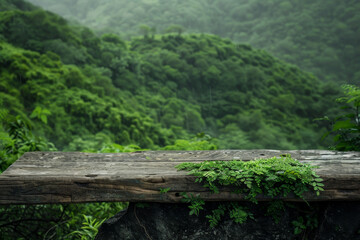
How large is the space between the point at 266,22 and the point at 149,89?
12.4 metres

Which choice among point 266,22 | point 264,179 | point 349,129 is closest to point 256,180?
point 264,179

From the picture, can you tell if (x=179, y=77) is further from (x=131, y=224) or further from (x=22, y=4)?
(x=131, y=224)

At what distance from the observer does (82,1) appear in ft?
81.3

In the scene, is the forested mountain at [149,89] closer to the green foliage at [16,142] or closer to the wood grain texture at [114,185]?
the green foliage at [16,142]

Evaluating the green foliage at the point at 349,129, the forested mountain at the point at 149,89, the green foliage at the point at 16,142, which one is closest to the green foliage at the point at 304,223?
the green foliage at the point at 349,129

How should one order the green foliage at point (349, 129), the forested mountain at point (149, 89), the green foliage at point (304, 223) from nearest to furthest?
the green foliage at point (304, 223)
the green foliage at point (349, 129)
the forested mountain at point (149, 89)

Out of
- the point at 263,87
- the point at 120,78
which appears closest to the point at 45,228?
the point at 120,78

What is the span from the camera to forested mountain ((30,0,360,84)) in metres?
19.1

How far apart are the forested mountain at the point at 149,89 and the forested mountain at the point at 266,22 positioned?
131 inches

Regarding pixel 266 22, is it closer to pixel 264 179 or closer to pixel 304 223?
pixel 304 223

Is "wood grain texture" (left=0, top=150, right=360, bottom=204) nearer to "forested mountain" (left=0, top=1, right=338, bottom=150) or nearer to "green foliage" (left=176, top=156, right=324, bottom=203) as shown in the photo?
"green foliage" (left=176, top=156, right=324, bottom=203)

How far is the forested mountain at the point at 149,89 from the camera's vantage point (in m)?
8.05

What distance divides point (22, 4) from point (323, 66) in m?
17.9

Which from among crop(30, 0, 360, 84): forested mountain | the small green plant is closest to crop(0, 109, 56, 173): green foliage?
the small green plant
